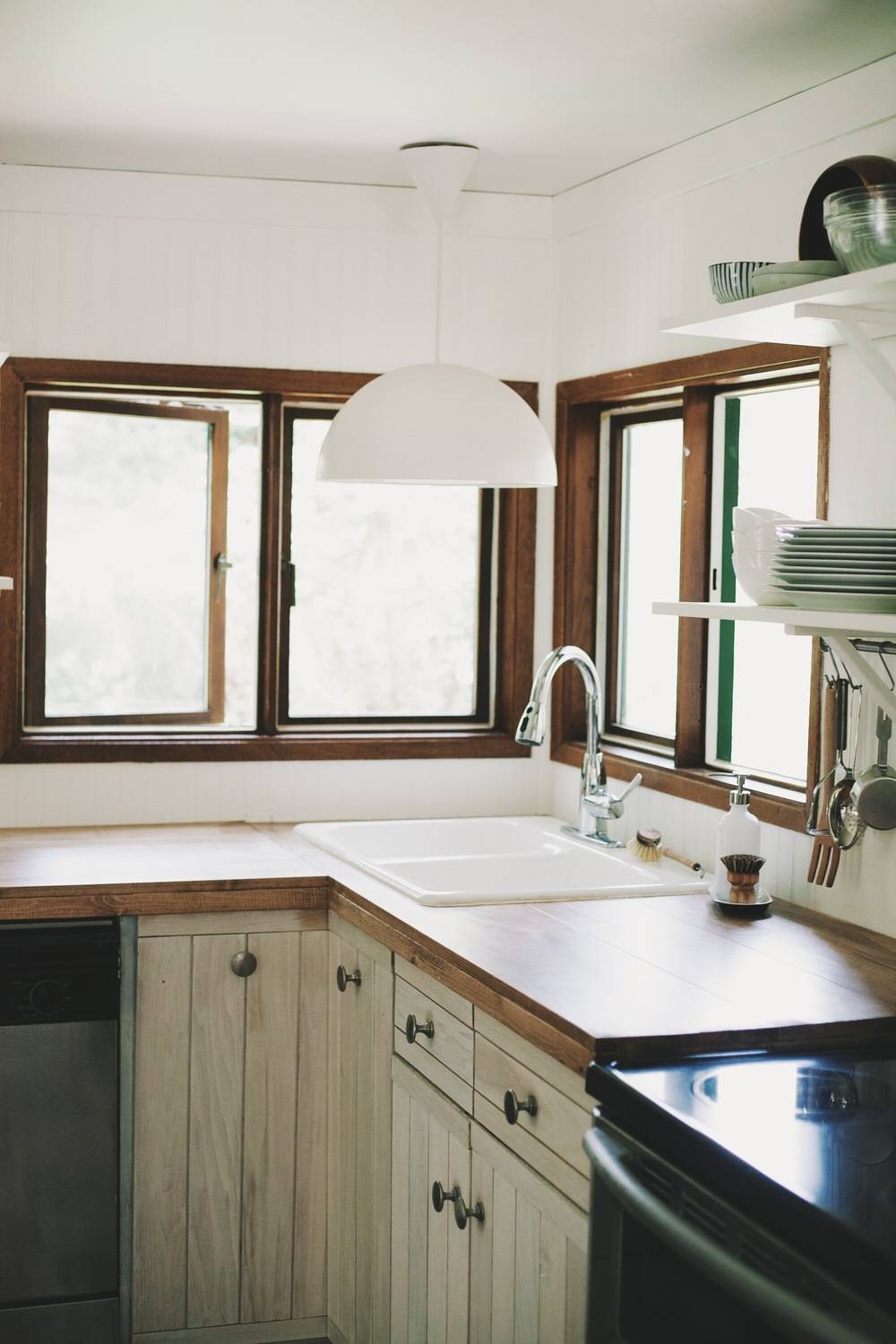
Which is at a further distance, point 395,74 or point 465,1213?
point 395,74

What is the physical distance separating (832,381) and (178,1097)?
70.7 inches

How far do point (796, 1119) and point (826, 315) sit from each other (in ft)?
3.67

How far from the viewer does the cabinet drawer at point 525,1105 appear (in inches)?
75.9

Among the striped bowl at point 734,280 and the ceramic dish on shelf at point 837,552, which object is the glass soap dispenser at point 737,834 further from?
the striped bowl at point 734,280

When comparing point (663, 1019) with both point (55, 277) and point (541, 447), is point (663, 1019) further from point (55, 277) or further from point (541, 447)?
point (55, 277)

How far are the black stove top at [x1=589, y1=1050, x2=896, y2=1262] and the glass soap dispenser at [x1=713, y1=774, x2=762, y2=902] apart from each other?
0.72 m

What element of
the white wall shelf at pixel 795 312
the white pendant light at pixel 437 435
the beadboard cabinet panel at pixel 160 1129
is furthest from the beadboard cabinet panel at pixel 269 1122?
the white wall shelf at pixel 795 312

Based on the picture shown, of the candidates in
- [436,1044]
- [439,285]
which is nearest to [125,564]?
[439,285]

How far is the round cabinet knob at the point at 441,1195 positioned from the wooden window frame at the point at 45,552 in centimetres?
151

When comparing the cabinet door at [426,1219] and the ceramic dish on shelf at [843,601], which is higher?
the ceramic dish on shelf at [843,601]

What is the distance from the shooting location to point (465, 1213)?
2258 mm

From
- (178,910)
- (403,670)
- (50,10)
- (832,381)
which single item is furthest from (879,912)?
(50,10)

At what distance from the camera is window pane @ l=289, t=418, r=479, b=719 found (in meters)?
3.59

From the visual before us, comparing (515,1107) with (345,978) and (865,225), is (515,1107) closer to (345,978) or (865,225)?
(345,978)
